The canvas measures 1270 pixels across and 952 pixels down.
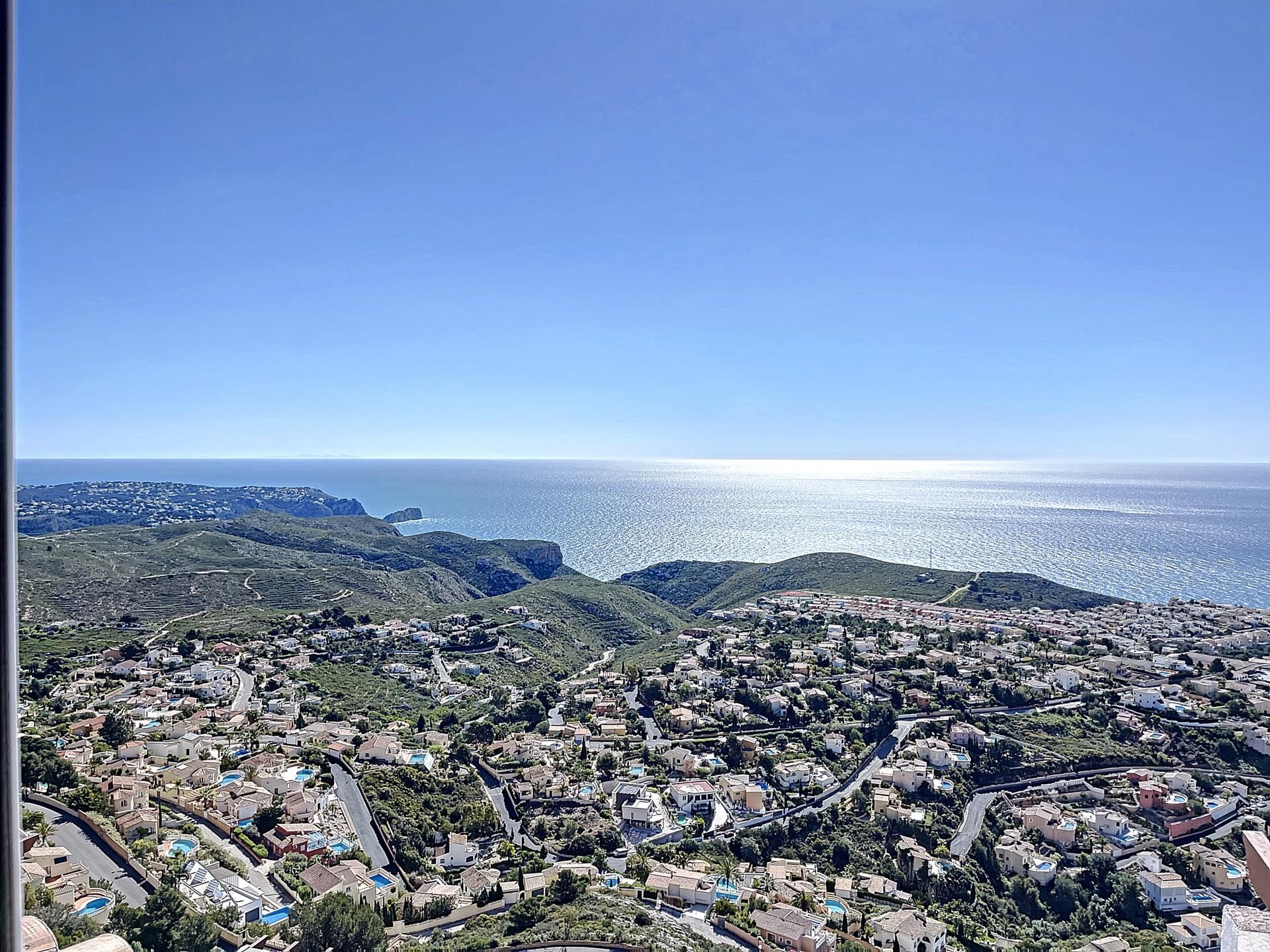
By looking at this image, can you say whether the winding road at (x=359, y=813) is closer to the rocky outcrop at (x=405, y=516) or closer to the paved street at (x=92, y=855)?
the paved street at (x=92, y=855)

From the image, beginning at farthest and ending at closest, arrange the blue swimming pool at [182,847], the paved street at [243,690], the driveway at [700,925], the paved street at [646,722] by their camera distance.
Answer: the paved street at [646,722]
the paved street at [243,690]
the blue swimming pool at [182,847]
the driveway at [700,925]

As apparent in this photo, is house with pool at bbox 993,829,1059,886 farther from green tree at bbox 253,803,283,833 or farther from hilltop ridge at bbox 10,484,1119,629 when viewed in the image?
hilltop ridge at bbox 10,484,1119,629

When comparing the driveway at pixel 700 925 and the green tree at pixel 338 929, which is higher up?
the green tree at pixel 338 929

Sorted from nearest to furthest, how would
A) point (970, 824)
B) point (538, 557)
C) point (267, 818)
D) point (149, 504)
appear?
point (267, 818) → point (970, 824) → point (538, 557) → point (149, 504)

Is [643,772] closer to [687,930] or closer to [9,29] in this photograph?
[687,930]

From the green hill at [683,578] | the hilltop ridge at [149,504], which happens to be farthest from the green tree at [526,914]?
the hilltop ridge at [149,504]

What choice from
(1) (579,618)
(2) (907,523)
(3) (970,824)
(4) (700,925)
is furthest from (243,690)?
(2) (907,523)

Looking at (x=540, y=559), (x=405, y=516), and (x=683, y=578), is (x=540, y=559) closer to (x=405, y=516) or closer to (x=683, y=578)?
(x=683, y=578)

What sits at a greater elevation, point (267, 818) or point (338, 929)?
point (338, 929)
